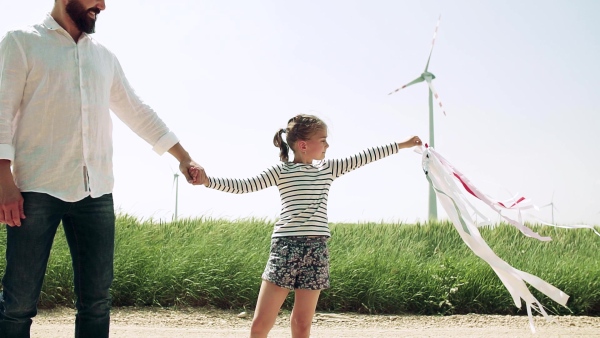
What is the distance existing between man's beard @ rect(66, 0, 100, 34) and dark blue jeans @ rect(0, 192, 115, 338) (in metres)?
0.76

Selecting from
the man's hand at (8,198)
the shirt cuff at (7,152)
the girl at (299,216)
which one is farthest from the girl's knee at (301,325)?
the shirt cuff at (7,152)

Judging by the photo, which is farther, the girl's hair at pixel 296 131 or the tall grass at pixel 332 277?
the tall grass at pixel 332 277

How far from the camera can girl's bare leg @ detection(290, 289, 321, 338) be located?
10.4 ft

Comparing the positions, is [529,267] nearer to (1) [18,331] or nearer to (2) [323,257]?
(2) [323,257]

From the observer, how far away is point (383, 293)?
20.7 feet

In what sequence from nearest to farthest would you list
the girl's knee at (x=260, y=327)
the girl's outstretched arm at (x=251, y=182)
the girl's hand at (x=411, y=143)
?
the girl's knee at (x=260, y=327)
the girl's outstretched arm at (x=251, y=182)
the girl's hand at (x=411, y=143)

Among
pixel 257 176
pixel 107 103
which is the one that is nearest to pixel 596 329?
pixel 257 176

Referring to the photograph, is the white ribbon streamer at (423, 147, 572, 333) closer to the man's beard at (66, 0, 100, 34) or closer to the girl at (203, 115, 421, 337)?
the girl at (203, 115, 421, 337)

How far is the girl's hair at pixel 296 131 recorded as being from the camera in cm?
340

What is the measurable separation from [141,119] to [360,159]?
3.87ft

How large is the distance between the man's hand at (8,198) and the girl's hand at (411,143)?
200cm

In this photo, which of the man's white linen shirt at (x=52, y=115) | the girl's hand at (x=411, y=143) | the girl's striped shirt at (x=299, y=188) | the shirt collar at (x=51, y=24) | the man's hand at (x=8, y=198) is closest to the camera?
the man's hand at (x=8, y=198)

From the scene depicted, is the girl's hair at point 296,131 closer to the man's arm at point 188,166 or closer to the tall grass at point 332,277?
the man's arm at point 188,166

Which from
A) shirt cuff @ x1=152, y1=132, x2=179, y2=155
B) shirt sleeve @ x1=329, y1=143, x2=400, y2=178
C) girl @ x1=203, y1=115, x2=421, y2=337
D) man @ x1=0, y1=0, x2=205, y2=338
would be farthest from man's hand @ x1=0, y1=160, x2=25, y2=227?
shirt sleeve @ x1=329, y1=143, x2=400, y2=178
